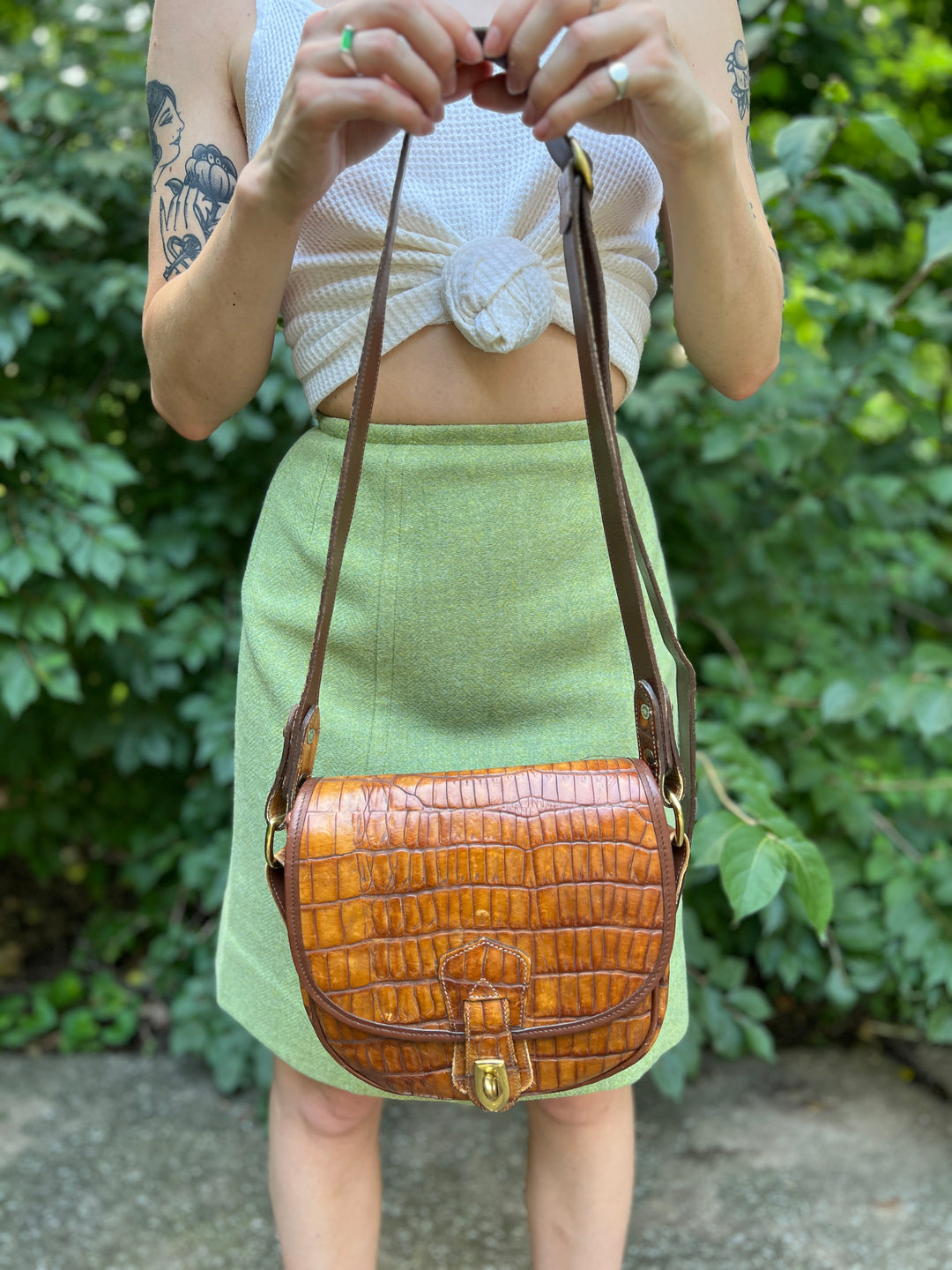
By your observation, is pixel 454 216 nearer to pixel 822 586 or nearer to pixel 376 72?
pixel 376 72

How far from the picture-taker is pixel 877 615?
228cm

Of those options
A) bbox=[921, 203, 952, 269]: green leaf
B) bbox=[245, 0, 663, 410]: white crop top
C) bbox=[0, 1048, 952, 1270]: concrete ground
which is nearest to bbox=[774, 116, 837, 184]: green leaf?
bbox=[921, 203, 952, 269]: green leaf

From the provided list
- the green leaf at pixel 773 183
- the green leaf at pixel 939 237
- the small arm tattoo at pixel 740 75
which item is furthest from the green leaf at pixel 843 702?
the small arm tattoo at pixel 740 75

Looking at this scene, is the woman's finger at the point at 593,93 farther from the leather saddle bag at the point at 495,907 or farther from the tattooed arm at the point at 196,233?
the tattooed arm at the point at 196,233

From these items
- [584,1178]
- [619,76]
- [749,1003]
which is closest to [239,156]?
[619,76]

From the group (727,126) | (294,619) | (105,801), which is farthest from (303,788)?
(105,801)

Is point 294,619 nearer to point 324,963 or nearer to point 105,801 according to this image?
point 324,963

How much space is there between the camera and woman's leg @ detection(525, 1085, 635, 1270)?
1.15m

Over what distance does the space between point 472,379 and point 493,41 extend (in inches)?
11.4

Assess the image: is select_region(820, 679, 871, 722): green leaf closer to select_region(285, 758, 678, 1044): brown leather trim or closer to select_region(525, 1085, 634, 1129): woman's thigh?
select_region(525, 1085, 634, 1129): woman's thigh

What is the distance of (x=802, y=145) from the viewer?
1571mm

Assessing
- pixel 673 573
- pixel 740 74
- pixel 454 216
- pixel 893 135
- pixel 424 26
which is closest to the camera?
pixel 424 26

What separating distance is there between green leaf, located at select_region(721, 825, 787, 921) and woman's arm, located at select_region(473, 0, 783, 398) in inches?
21.7

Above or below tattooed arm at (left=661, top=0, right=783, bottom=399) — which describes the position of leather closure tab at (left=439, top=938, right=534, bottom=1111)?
below
